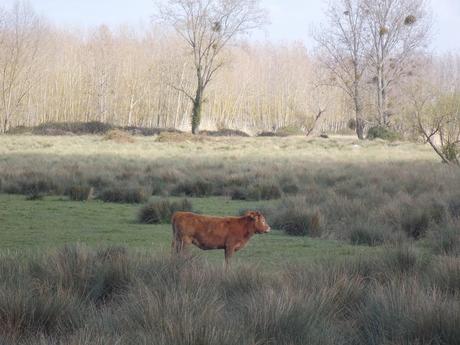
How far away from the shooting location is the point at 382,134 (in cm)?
4953

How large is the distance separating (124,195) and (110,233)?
15.7 feet

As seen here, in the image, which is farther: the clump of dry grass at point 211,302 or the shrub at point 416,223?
the shrub at point 416,223

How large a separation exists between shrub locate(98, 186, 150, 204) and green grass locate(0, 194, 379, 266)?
0.51 metres

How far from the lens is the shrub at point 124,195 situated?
15828 millimetres

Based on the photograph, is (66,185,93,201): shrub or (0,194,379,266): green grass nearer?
(0,194,379,266): green grass

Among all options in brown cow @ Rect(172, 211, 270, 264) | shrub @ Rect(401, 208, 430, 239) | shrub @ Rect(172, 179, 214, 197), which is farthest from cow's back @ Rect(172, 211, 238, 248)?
shrub @ Rect(172, 179, 214, 197)

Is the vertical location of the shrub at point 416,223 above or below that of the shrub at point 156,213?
above

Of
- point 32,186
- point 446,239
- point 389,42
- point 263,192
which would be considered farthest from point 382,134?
point 446,239

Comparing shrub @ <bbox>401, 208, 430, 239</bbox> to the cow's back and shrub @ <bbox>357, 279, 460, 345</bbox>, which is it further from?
shrub @ <bbox>357, 279, 460, 345</bbox>

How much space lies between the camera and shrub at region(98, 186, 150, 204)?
51.9 feet

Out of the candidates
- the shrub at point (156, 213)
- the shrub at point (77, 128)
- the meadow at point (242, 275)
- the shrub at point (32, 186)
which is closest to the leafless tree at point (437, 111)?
the meadow at point (242, 275)

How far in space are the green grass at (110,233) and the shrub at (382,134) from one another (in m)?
35.1

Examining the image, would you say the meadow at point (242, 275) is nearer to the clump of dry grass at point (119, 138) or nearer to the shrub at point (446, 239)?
the shrub at point (446, 239)

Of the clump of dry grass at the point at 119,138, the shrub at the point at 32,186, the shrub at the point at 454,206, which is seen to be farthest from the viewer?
the clump of dry grass at the point at 119,138
